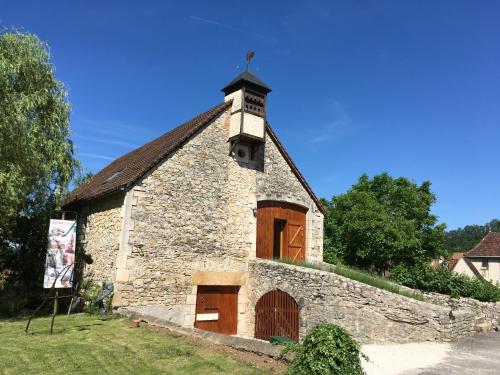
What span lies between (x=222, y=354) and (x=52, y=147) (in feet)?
28.6

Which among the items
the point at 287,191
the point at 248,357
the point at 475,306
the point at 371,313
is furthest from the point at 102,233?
the point at 475,306

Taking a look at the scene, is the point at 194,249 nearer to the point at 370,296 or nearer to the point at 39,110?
the point at 370,296

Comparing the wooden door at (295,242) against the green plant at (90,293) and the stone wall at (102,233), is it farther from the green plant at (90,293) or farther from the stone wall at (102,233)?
the green plant at (90,293)

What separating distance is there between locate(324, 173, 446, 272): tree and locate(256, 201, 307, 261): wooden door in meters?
6.86

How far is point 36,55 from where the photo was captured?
40.2 ft

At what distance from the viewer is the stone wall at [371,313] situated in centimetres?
1053

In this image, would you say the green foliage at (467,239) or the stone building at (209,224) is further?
the green foliage at (467,239)

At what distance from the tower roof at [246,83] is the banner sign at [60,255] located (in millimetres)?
7280

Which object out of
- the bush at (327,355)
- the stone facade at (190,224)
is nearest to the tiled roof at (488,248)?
the stone facade at (190,224)

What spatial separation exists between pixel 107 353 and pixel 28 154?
680 centimetres

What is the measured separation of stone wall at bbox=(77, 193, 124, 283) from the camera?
1186cm

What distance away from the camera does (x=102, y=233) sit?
12852 mm

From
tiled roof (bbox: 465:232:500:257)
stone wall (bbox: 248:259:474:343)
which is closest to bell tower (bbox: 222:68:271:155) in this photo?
stone wall (bbox: 248:259:474:343)

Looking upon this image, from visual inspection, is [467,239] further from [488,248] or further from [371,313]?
[371,313]
